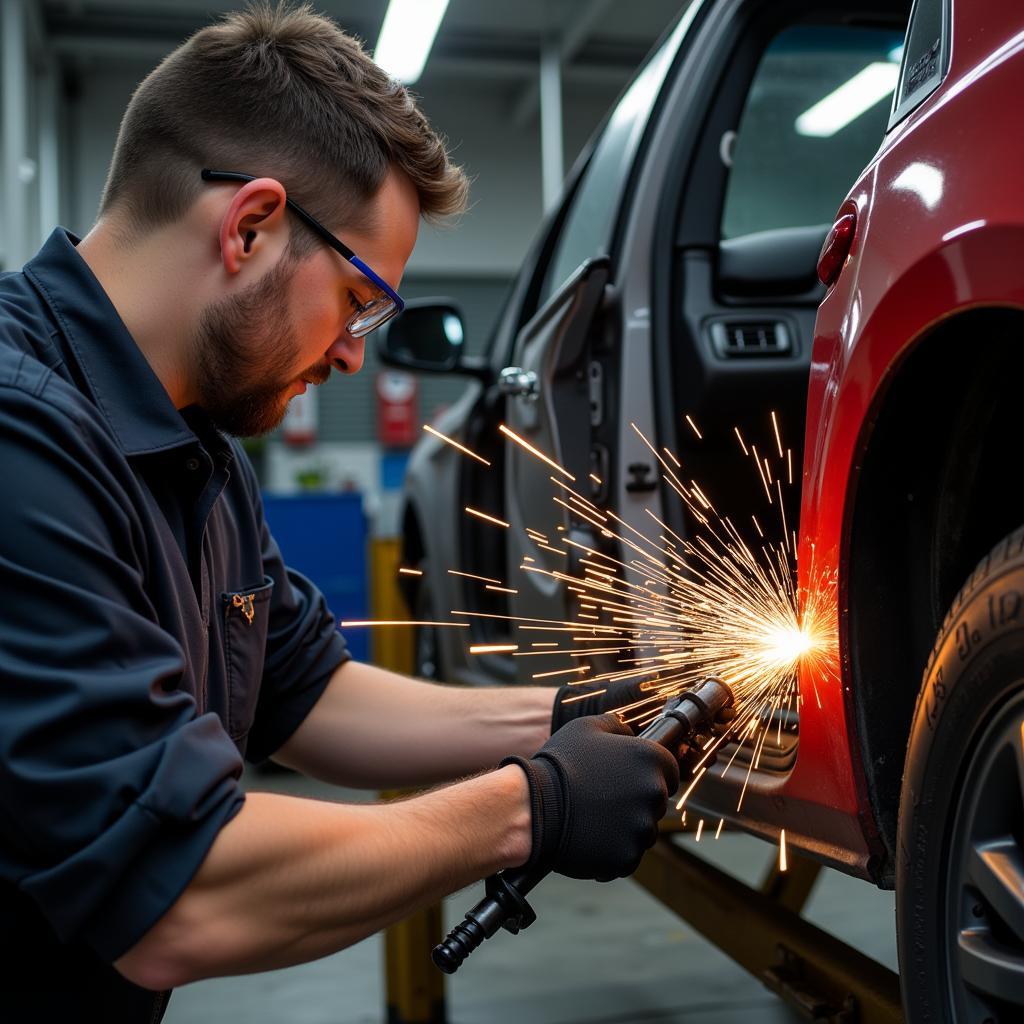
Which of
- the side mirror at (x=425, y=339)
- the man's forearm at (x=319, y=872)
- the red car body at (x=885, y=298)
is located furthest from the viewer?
the side mirror at (x=425, y=339)

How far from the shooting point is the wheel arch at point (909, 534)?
Result: 1452 mm

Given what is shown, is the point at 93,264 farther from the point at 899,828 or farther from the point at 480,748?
the point at 899,828

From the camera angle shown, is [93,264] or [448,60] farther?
[448,60]

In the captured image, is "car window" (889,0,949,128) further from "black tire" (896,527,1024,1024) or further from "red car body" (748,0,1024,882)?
"black tire" (896,527,1024,1024)

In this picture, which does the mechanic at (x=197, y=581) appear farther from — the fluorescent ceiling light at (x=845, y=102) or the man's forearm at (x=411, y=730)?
the fluorescent ceiling light at (x=845, y=102)

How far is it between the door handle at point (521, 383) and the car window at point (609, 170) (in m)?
0.31

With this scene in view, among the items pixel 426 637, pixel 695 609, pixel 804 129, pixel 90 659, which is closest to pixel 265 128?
pixel 90 659

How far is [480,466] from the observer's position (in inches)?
143

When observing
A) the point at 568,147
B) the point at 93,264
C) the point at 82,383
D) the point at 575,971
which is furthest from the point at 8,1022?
the point at 568,147

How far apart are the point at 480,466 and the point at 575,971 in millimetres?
1697

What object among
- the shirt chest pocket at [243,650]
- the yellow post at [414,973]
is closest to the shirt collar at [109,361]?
the shirt chest pocket at [243,650]

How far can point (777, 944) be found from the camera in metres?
1.93

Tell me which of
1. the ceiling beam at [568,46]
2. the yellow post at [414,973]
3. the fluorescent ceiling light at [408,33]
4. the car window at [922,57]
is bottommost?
the yellow post at [414,973]

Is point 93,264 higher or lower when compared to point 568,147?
lower
